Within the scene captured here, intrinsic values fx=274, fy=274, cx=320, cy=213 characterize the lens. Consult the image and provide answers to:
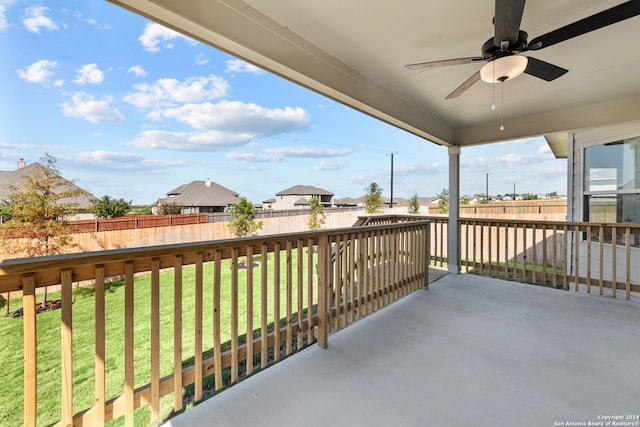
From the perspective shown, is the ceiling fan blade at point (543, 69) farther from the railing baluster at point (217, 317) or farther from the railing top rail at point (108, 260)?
the railing baluster at point (217, 317)

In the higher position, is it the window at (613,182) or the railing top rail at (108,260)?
the window at (613,182)

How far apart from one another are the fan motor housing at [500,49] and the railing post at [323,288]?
1889mm

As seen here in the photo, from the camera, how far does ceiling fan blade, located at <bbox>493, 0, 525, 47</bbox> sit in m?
1.56

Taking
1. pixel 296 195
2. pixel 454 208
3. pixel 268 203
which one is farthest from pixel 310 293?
pixel 296 195

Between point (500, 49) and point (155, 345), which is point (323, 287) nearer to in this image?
point (155, 345)

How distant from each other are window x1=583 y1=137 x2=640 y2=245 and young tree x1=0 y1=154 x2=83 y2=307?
9.74 metres

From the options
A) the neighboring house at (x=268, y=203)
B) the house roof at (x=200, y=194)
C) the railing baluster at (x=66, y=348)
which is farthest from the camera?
the neighboring house at (x=268, y=203)

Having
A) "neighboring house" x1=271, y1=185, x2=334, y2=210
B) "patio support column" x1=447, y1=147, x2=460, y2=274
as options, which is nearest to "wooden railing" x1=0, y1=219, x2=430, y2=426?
"patio support column" x1=447, y1=147, x2=460, y2=274

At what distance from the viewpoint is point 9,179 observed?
615cm

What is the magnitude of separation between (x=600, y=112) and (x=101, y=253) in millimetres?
5711

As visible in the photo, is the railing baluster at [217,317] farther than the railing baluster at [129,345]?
Yes

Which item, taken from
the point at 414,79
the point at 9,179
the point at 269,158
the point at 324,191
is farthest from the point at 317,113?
the point at 414,79

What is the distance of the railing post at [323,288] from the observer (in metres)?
2.34

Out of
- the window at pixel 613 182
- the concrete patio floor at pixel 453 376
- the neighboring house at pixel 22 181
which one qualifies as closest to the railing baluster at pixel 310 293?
the concrete patio floor at pixel 453 376
